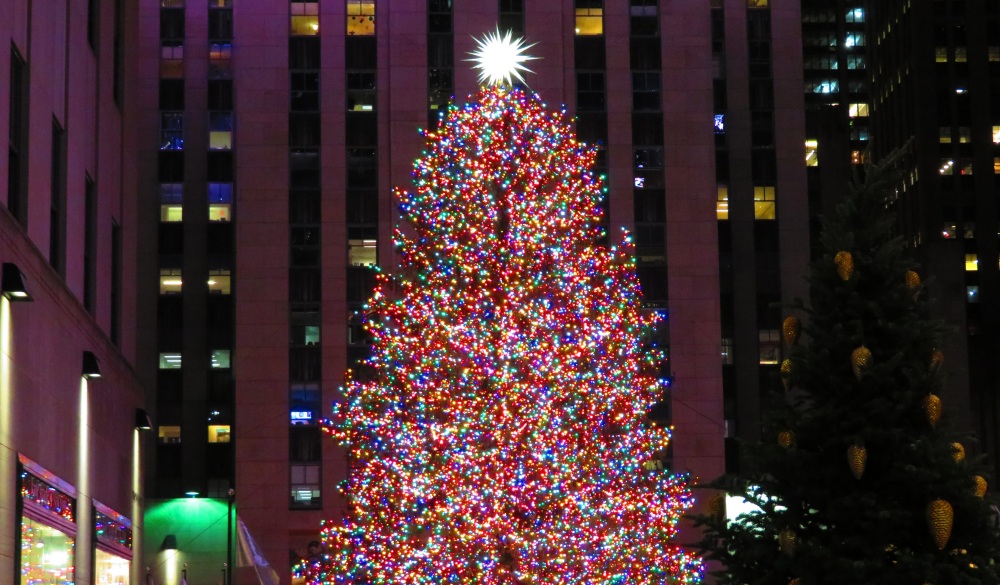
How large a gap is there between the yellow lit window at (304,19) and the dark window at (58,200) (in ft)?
149

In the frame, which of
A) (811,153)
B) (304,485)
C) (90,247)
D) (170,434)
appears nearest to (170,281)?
(170,434)

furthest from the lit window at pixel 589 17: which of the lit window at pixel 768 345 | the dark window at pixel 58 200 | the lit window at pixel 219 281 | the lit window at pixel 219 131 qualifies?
the dark window at pixel 58 200

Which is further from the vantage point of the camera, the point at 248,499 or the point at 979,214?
the point at 979,214

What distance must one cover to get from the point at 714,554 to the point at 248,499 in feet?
177

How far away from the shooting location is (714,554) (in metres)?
16.0

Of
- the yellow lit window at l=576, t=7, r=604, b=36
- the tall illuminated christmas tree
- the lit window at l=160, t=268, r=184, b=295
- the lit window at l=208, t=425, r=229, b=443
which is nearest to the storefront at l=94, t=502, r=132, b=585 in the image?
the tall illuminated christmas tree

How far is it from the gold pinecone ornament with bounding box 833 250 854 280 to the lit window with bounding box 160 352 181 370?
60.5 meters

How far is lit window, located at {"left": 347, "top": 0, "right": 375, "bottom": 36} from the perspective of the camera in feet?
239

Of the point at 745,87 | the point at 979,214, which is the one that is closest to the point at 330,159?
the point at 745,87

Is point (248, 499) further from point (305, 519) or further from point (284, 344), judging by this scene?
point (284, 344)

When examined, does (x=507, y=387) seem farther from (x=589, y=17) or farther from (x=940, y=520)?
(x=589, y=17)

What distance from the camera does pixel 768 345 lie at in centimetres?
7700

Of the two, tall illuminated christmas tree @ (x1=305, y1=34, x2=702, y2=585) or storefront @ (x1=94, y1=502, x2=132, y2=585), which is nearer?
tall illuminated christmas tree @ (x1=305, y1=34, x2=702, y2=585)

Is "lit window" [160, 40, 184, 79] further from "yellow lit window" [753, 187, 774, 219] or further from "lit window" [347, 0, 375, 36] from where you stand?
"yellow lit window" [753, 187, 774, 219]
